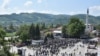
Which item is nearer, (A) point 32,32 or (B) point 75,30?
(A) point 32,32

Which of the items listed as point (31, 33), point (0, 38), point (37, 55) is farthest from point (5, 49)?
point (31, 33)

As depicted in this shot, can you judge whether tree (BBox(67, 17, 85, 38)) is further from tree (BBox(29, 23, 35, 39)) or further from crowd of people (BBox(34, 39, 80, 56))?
crowd of people (BBox(34, 39, 80, 56))

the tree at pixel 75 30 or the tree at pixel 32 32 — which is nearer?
the tree at pixel 32 32

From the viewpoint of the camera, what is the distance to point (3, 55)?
1991cm

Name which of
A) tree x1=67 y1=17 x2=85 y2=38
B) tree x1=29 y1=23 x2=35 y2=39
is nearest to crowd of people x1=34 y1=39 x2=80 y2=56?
tree x1=29 y1=23 x2=35 y2=39

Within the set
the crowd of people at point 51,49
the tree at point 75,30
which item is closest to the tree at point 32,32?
the tree at point 75,30

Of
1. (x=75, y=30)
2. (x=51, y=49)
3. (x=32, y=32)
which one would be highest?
(x=51, y=49)

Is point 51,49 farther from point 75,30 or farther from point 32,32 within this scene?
point 75,30

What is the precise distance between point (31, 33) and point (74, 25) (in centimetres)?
1353

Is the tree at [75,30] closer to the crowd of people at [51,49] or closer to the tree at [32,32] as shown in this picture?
the tree at [32,32]

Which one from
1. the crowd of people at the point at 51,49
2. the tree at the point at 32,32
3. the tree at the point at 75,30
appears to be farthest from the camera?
the tree at the point at 75,30

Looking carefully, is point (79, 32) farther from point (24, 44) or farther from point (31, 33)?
point (24, 44)

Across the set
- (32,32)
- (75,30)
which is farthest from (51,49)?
(75,30)

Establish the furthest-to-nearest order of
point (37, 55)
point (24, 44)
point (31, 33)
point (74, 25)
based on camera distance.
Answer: point (74, 25), point (31, 33), point (24, 44), point (37, 55)
